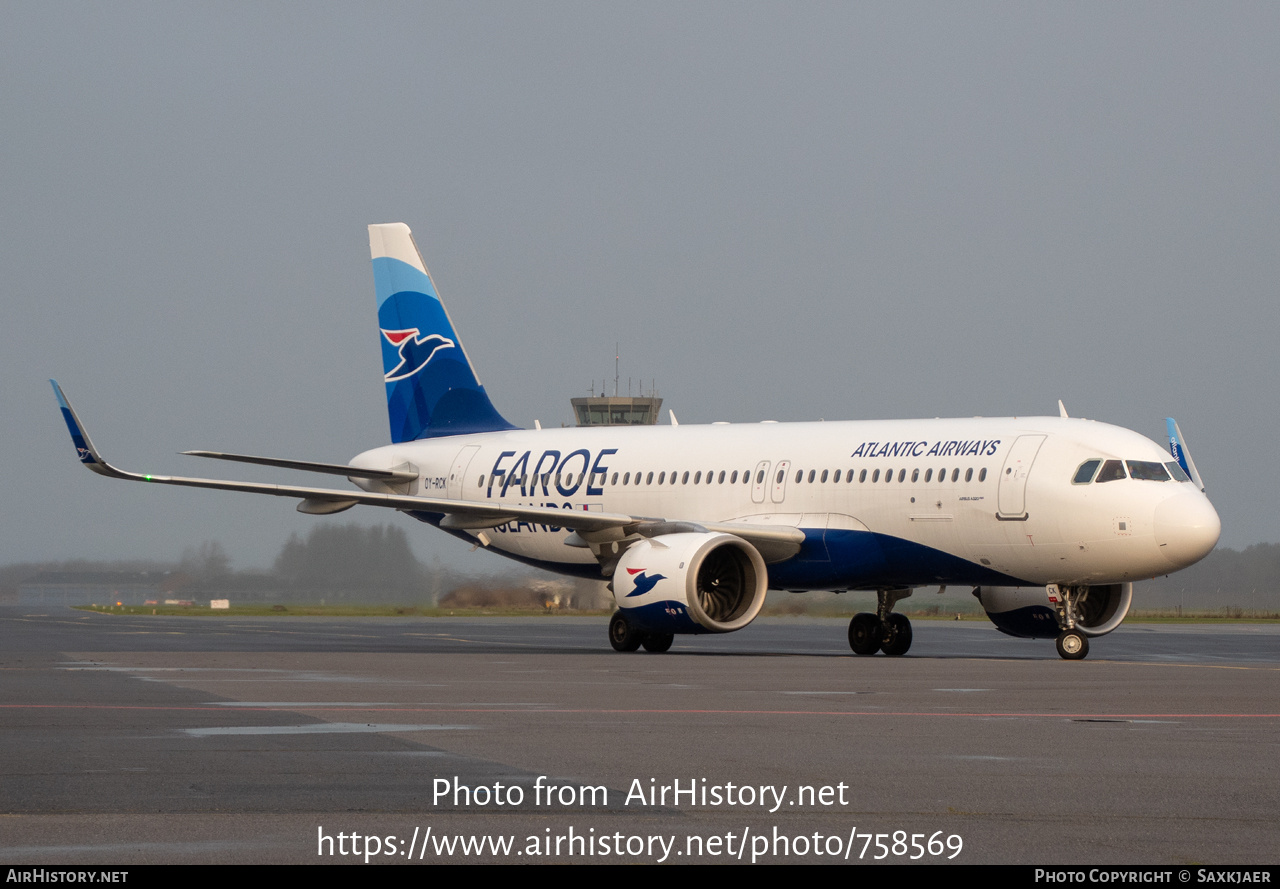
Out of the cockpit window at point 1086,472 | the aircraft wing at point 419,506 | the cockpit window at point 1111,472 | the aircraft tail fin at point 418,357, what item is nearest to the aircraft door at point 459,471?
the aircraft tail fin at point 418,357

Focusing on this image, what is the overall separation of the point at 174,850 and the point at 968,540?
65.1 feet

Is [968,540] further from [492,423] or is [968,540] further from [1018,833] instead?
[1018,833]

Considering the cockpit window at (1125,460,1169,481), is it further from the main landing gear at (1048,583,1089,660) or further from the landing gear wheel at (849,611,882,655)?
the landing gear wheel at (849,611,882,655)

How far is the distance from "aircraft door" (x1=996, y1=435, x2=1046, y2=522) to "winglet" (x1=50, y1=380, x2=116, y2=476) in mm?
14076

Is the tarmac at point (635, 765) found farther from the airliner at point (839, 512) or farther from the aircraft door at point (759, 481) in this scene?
the aircraft door at point (759, 481)

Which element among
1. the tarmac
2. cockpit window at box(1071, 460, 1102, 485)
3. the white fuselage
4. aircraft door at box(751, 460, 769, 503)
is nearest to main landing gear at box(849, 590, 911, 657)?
the white fuselage

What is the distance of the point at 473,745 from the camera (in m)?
10.7

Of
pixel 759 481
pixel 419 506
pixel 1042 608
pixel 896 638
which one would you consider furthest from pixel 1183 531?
pixel 419 506

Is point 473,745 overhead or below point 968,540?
below

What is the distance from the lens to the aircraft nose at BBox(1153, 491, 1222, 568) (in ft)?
77.5

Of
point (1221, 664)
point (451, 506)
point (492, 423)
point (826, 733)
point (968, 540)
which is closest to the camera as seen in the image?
point (826, 733)

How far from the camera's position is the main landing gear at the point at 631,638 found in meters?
27.4

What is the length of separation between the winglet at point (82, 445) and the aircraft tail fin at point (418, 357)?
9391 mm
